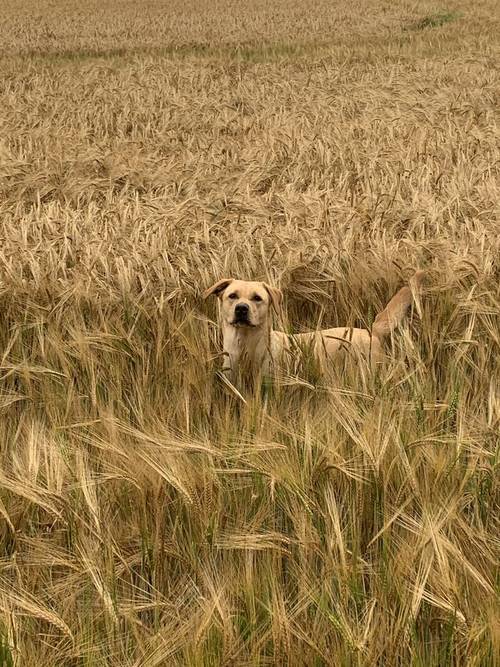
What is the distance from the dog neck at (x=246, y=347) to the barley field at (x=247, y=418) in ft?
0.37

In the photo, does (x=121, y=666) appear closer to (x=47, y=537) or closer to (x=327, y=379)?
(x=47, y=537)

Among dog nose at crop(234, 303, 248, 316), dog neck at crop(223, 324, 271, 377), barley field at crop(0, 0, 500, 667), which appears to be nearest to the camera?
barley field at crop(0, 0, 500, 667)

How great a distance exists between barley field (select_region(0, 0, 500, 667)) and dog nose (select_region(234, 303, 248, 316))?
0.24 meters

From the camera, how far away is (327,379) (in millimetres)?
2775

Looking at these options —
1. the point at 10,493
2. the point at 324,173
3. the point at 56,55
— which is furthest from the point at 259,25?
the point at 10,493

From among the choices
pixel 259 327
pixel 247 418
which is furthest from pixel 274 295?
pixel 247 418

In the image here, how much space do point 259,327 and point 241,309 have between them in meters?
0.24

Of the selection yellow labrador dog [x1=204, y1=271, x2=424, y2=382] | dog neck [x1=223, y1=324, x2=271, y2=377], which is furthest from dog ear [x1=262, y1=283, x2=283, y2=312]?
dog neck [x1=223, y1=324, x2=271, y2=377]

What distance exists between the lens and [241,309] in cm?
308

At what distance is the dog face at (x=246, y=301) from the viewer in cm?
311

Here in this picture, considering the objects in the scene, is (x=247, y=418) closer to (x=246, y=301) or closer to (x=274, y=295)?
(x=246, y=301)

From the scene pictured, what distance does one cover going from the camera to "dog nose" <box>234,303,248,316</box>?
3072 millimetres

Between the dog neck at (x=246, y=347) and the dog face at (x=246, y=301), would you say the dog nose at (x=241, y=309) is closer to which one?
the dog face at (x=246, y=301)

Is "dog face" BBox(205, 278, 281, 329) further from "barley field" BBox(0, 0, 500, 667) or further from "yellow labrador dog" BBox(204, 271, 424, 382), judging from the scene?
"barley field" BBox(0, 0, 500, 667)
